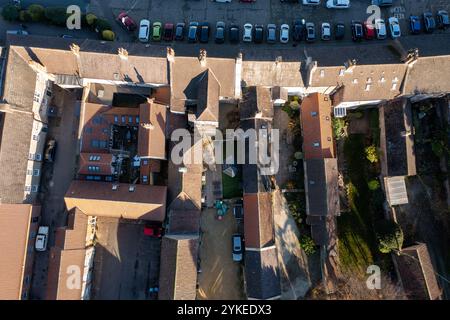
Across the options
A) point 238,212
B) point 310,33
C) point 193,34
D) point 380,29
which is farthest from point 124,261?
point 380,29

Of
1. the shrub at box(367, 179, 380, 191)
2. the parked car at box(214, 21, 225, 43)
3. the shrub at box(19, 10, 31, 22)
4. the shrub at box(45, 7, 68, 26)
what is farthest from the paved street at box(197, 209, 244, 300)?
the shrub at box(19, 10, 31, 22)

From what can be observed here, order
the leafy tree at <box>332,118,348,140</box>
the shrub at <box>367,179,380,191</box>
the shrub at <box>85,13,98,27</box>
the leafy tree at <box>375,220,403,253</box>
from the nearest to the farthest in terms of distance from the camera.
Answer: the leafy tree at <box>375,220,403,253</box> < the shrub at <box>367,179,380,191</box> < the leafy tree at <box>332,118,348,140</box> < the shrub at <box>85,13,98,27</box>

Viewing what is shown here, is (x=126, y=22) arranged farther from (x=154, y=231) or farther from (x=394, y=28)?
(x=394, y=28)

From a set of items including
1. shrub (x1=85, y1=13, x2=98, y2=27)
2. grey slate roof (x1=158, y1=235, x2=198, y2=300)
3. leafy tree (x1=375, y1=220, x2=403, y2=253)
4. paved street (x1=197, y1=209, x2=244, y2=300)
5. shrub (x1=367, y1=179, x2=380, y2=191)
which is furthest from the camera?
shrub (x1=85, y1=13, x2=98, y2=27)

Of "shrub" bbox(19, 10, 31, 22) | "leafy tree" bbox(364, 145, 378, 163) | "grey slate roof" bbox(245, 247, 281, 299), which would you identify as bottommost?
Result: "grey slate roof" bbox(245, 247, 281, 299)

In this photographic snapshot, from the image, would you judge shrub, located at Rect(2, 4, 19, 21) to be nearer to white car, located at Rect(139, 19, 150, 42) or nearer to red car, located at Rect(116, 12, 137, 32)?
red car, located at Rect(116, 12, 137, 32)

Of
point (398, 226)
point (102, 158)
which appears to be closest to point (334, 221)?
point (398, 226)

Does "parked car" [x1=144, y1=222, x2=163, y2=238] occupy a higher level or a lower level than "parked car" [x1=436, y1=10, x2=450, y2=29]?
lower

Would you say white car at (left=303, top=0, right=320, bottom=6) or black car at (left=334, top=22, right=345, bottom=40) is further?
white car at (left=303, top=0, right=320, bottom=6)
